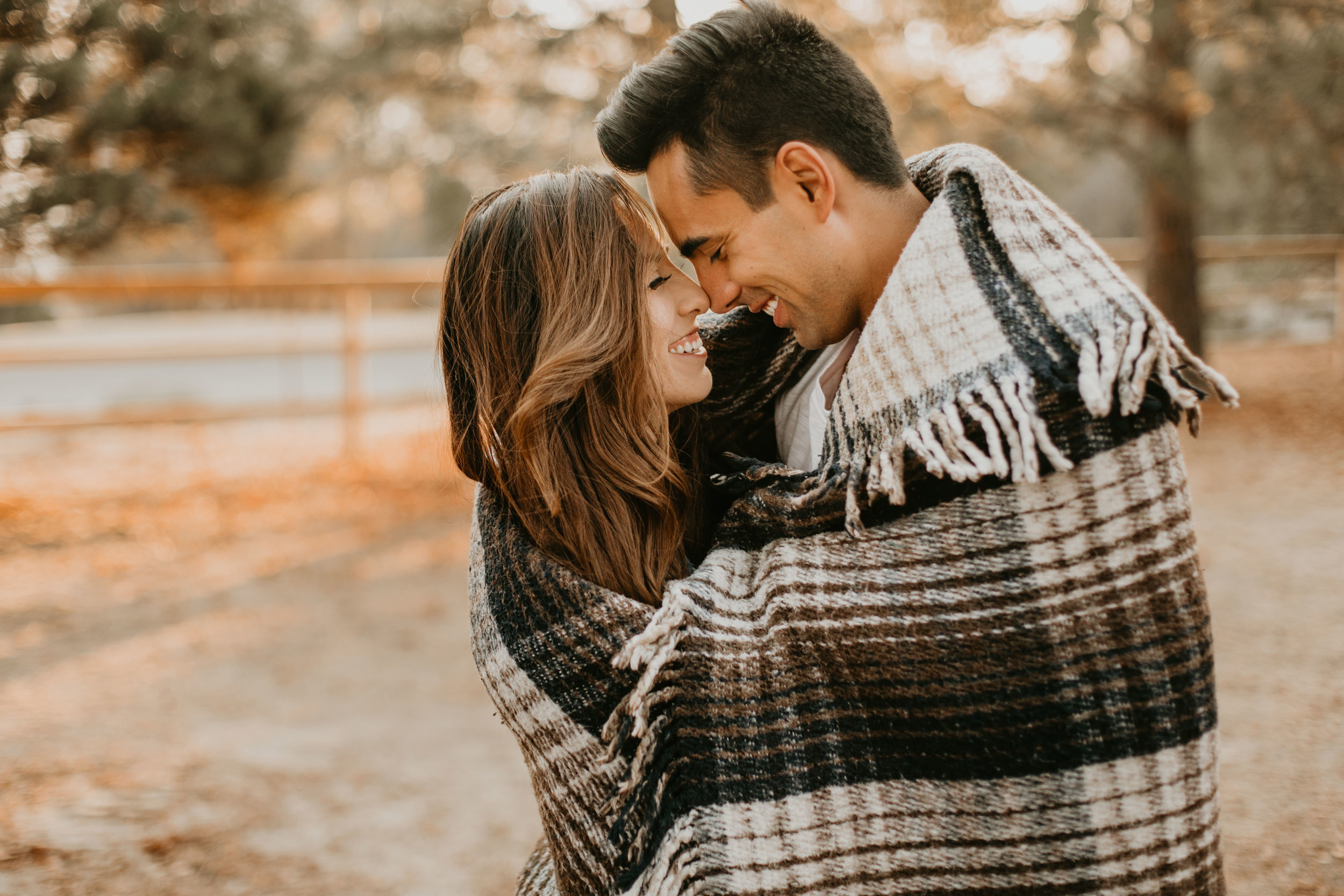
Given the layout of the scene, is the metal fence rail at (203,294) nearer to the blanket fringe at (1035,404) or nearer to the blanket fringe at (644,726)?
the blanket fringe at (644,726)

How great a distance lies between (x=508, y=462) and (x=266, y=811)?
1.93 metres

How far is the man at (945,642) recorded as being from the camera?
4.26ft

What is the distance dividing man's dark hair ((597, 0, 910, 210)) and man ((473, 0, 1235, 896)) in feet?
1.20

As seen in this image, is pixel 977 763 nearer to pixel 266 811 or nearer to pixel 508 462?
pixel 508 462

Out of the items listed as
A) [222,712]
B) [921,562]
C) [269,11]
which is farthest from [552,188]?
[269,11]

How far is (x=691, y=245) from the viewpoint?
194 centimetres

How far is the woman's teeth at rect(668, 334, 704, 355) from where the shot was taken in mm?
1845

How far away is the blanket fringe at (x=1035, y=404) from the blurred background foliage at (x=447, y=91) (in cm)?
440

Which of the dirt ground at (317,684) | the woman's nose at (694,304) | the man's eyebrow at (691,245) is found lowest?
the dirt ground at (317,684)

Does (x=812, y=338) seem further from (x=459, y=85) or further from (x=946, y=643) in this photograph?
(x=459, y=85)

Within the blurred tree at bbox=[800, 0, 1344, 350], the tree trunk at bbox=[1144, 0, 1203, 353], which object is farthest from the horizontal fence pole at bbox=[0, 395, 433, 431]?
the tree trunk at bbox=[1144, 0, 1203, 353]

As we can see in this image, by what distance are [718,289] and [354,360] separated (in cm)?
584

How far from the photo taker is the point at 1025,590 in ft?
4.31

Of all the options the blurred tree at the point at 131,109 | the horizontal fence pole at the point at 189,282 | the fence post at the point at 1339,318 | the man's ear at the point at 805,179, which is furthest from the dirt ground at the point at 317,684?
the fence post at the point at 1339,318
